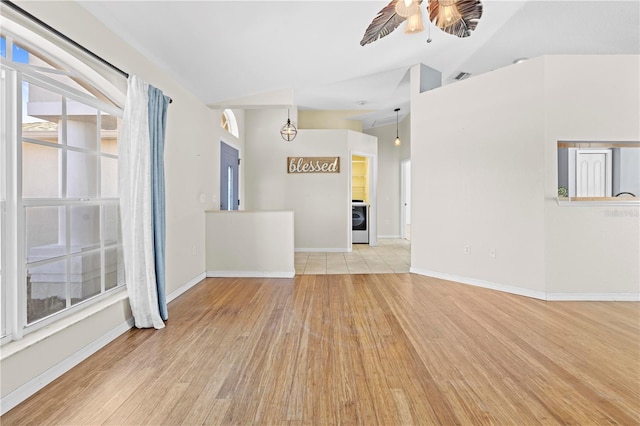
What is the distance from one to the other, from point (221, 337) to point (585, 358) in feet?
8.77

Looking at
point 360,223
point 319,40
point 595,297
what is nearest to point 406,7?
point 319,40

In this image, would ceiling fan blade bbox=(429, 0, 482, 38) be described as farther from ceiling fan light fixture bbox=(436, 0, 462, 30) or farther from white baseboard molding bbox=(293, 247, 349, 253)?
white baseboard molding bbox=(293, 247, 349, 253)

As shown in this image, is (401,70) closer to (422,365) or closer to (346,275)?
(346,275)

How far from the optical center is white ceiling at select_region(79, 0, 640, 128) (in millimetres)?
2533

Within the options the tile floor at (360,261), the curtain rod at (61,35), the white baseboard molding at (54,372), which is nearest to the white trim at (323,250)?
the tile floor at (360,261)

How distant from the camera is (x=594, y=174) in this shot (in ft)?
11.2

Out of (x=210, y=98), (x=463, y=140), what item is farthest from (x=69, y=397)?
(x=463, y=140)

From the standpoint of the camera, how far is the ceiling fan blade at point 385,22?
2347 mm

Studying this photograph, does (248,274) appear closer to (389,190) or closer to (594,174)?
(594,174)

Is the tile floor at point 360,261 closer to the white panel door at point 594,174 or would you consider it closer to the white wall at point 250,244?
the white wall at point 250,244

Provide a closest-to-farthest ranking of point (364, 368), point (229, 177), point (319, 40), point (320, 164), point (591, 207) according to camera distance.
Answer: point (364, 368) → point (319, 40) → point (591, 207) → point (229, 177) → point (320, 164)

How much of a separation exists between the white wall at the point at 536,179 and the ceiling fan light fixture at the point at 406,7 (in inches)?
83.1

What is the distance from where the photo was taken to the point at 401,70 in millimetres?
4844

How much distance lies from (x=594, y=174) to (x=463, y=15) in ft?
8.21
